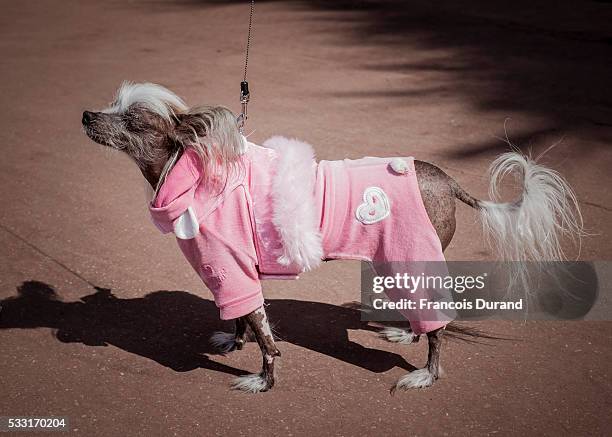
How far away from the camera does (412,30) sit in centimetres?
1005

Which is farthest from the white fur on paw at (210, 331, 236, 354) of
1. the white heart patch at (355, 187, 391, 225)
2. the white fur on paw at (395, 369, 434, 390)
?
the white heart patch at (355, 187, 391, 225)

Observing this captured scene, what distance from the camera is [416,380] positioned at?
362cm

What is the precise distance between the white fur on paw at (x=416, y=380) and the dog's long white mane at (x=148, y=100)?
1676mm

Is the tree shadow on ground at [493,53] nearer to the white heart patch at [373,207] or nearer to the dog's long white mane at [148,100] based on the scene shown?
the white heart patch at [373,207]

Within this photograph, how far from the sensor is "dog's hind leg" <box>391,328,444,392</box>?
3.59m

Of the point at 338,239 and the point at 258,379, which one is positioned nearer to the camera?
the point at 338,239

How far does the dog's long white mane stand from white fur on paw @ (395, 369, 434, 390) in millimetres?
1676

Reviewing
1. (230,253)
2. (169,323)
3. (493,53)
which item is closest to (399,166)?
(230,253)

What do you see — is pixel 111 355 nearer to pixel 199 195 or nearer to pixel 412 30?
pixel 199 195

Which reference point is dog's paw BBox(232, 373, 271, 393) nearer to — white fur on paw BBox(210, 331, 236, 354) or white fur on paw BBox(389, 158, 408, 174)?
white fur on paw BBox(210, 331, 236, 354)

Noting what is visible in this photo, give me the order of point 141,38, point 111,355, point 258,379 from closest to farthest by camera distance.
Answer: point 258,379 < point 111,355 < point 141,38

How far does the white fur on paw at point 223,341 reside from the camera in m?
3.97

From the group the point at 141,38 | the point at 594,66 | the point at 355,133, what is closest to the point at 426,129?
the point at 355,133

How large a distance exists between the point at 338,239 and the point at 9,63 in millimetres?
6783
